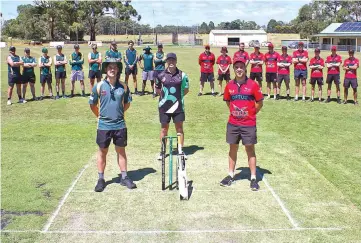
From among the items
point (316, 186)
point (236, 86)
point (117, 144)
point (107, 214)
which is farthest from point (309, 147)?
point (107, 214)

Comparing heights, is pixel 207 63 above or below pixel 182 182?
above

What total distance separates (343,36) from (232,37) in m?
28.2

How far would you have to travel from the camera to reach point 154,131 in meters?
11.3

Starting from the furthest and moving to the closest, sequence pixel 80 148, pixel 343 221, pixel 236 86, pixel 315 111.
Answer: pixel 315 111, pixel 80 148, pixel 236 86, pixel 343 221

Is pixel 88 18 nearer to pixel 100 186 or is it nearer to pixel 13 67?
pixel 13 67

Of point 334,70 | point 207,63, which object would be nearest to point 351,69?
point 334,70

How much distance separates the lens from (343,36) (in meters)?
Result: 66.9

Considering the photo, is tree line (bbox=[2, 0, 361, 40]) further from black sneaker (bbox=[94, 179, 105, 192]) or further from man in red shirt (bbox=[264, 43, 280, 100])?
black sneaker (bbox=[94, 179, 105, 192])

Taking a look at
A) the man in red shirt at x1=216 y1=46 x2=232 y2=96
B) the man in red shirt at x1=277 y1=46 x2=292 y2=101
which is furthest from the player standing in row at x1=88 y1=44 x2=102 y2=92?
Answer: the man in red shirt at x1=277 y1=46 x2=292 y2=101

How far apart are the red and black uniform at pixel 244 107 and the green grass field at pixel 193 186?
95 cm

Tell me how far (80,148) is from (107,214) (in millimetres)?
3770

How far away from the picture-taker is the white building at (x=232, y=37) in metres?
89.4

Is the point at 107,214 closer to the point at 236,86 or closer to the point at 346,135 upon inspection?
the point at 236,86

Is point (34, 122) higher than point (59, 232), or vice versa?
point (34, 122)
